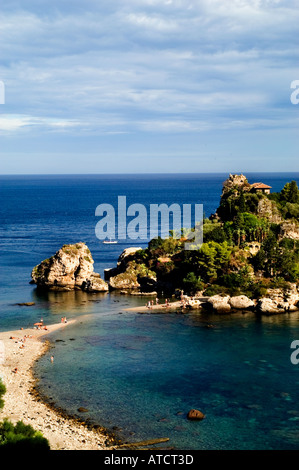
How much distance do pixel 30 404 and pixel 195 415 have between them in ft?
53.2

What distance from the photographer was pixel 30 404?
47.0 m

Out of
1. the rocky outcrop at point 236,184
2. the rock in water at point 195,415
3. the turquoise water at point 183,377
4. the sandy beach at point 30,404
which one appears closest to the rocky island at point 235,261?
the rocky outcrop at point 236,184

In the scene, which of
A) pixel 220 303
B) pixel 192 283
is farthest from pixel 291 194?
pixel 220 303

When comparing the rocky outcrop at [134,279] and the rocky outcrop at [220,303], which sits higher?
the rocky outcrop at [134,279]

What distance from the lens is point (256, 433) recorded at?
42.2 metres

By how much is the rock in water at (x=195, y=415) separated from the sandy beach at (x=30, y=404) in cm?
837

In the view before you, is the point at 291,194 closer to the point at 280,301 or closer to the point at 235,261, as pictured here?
the point at 235,261

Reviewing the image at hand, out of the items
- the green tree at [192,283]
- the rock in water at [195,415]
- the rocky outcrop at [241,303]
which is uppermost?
the green tree at [192,283]

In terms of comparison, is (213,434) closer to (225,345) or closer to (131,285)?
(225,345)

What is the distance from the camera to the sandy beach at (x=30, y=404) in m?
40.2

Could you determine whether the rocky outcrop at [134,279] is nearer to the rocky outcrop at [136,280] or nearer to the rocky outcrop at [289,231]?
the rocky outcrop at [136,280]

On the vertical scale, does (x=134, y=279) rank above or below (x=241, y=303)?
above

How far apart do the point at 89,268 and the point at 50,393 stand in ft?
158
